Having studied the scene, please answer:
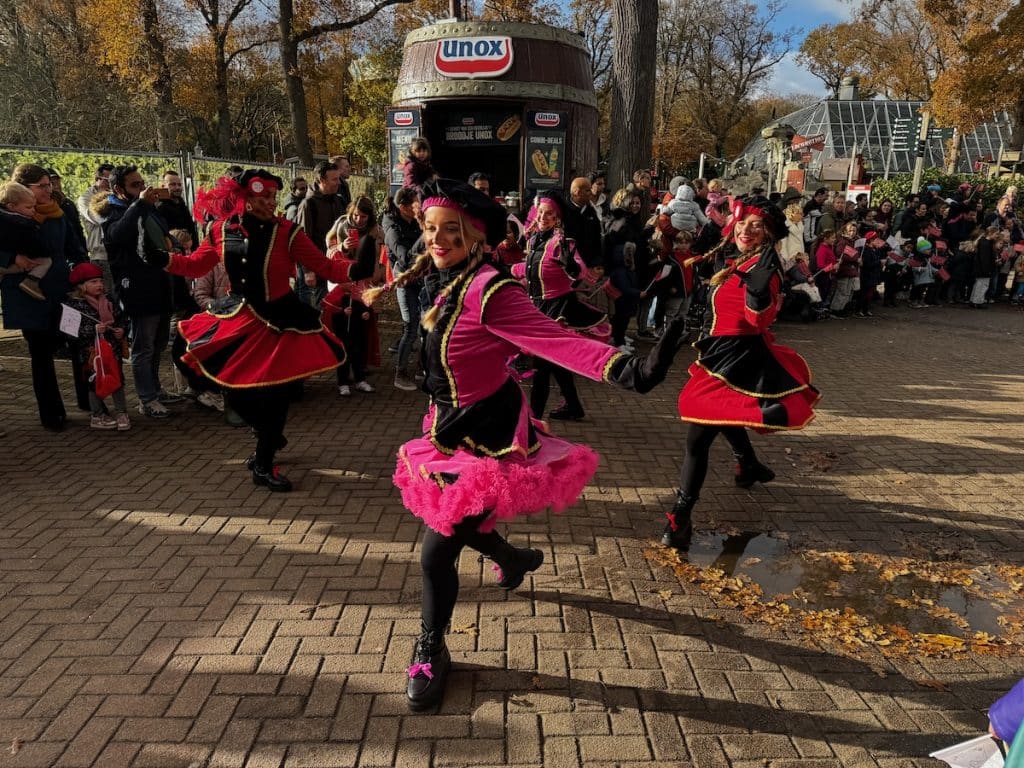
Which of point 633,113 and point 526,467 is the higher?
point 633,113

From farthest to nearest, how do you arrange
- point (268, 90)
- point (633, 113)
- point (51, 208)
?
point (268, 90) → point (633, 113) → point (51, 208)

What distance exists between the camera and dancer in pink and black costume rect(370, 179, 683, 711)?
274 cm

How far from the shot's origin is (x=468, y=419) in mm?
2898

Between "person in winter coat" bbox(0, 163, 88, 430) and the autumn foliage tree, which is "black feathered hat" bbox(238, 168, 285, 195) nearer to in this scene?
"person in winter coat" bbox(0, 163, 88, 430)

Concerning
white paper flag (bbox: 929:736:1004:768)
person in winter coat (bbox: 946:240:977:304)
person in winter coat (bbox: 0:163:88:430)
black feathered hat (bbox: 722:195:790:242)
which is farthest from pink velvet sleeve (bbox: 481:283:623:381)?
person in winter coat (bbox: 946:240:977:304)

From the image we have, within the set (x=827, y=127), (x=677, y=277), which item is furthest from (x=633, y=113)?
(x=827, y=127)

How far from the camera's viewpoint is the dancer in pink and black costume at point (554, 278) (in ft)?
20.2

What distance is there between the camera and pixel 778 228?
4.27m

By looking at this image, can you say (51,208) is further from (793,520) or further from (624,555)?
(793,520)

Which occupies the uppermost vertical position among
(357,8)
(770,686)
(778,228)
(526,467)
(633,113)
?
(357,8)

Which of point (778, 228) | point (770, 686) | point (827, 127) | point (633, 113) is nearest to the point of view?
point (770, 686)

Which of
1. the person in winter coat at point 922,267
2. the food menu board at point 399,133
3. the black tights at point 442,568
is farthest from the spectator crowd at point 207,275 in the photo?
the person in winter coat at point 922,267

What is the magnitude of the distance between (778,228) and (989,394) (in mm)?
5678

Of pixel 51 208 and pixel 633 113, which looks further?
pixel 633 113
